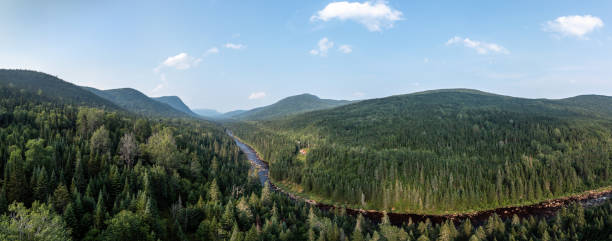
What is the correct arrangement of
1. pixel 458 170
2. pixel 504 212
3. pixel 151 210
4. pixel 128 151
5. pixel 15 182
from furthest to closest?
pixel 458 170
pixel 504 212
pixel 128 151
pixel 151 210
pixel 15 182

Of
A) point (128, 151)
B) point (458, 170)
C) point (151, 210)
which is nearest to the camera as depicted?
point (151, 210)

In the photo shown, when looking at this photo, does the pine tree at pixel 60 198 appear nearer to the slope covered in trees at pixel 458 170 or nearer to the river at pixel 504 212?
the river at pixel 504 212

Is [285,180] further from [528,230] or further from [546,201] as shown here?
[546,201]

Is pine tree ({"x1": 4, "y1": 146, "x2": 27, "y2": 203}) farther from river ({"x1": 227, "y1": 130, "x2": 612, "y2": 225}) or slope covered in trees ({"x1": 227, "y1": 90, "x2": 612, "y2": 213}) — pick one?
slope covered in trees ({"x1": 227, "y1": 90, "x2": 612, "y2": 213})

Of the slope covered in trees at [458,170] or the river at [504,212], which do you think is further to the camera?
the slope covered in trees at [458,170]

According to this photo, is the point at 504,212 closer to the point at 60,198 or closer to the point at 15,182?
the point at 60,198

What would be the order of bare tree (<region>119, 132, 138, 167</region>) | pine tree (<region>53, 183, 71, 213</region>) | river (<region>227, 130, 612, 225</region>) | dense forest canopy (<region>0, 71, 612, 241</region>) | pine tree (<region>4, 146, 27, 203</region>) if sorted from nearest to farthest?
dense forest canopy (<region>0, 71, 612, 241</region>)
pine tree (<region>53, 183, 71, 213</region>)
pine tree (<region>4, 146, 27, 203</region>)
bare tree (<region>119, 132, 138, 167</region>)
river (<region>227, 130, 612, 225</region>)

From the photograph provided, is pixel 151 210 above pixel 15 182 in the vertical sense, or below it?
below

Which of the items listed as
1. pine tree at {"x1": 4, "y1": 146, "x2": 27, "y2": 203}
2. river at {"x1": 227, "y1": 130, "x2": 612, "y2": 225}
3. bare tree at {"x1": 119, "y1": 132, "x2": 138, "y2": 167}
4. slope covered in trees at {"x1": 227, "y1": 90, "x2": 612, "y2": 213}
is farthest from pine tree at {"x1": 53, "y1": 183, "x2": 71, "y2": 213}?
slope covered in trees at {"x1": 227, "y1": 90, "x2": 612, "y2": 213}

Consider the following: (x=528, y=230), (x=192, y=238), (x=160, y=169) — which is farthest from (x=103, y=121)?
(x=528, y=230)

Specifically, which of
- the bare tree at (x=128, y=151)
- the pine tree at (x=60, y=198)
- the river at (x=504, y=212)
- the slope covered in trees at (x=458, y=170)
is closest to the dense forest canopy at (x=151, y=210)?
the pine tree at (x=60, y=198)

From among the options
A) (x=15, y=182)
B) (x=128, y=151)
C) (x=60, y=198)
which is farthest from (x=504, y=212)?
(x=15, y=182)

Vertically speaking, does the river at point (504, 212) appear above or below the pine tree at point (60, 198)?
below
